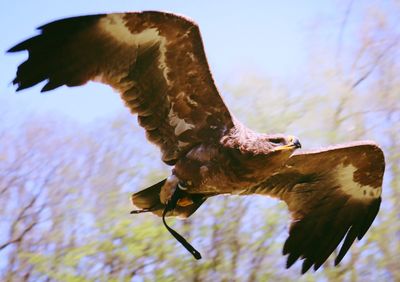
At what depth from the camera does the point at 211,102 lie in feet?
17.8

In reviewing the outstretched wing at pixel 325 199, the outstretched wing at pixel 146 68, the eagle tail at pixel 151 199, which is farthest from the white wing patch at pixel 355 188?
the outstretched wing at pixel 146 68

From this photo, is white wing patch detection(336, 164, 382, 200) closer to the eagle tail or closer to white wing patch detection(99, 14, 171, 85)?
the eagle tail

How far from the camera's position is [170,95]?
219 inches

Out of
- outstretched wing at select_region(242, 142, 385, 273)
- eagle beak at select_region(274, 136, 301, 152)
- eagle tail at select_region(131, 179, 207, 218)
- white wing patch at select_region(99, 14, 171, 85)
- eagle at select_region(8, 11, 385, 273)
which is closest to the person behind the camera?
eagle beak at select_region(274, 136, 301, 152)

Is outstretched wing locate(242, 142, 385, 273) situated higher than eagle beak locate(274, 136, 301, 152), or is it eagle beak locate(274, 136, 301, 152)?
eagle beak locate(274, 136, 301, 152)

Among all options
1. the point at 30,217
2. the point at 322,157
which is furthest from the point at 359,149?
the point at 30,217

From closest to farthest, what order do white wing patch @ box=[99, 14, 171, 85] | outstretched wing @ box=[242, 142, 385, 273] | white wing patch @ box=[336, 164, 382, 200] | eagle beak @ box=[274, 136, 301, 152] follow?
eagle beak @ box=[274, 136, 301, 152] → white wing patch @ box=[99, 14, 171, 85] → outstretched wing @ box=[242, 142, 385, 273] → white wing patch @ box=[336, 164, 382, 200]

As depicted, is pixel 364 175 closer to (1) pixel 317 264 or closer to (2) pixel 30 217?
(1) pixel 317 264

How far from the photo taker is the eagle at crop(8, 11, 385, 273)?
5059 mm

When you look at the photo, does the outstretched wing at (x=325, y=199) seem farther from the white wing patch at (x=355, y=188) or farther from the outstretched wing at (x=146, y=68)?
the outstretched wing at (x=146, y=68)

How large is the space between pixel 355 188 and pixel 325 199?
0.32 meters

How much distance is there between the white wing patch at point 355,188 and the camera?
6547mm

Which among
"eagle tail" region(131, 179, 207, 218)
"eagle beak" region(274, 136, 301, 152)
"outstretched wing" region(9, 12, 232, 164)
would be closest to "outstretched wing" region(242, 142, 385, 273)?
"eagle tail" region(131, 179, 207, 218)

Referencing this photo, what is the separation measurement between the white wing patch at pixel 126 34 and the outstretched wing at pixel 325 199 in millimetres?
1933
